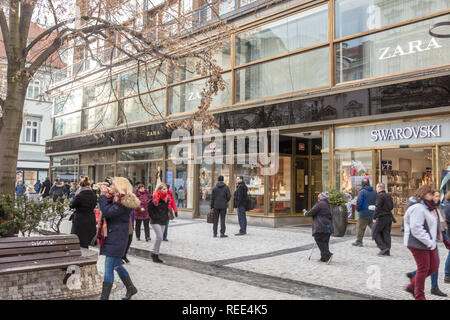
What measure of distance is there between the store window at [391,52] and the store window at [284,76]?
66 cm

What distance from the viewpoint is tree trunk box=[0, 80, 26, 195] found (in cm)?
648

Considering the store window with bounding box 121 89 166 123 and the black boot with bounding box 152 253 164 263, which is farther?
the store window with bounding box 121 89 166 123

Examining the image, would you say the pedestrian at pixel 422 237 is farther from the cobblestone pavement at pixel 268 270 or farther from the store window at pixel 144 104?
the store window at pixel 144 104

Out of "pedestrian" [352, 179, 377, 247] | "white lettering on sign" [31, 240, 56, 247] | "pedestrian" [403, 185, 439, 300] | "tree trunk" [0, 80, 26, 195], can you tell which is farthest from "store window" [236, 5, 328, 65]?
"white lettering on sign" [31, 240, 56, 247]

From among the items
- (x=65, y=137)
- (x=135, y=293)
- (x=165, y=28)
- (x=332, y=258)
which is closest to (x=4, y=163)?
(x=135, y=293)

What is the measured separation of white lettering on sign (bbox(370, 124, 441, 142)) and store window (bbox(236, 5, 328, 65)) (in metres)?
3.77

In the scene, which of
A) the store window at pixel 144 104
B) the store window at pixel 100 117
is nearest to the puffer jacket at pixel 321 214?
the store window at pixel 144 104

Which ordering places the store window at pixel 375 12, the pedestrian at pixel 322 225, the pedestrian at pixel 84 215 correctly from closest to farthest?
the pedestrian at pixel 84 215, the pedestrian at pixel 322 225, the store window at pixel 375 12

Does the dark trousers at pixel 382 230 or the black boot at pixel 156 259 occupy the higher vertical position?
the dark trousers at pixel 382 230

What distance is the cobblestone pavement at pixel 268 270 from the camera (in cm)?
595

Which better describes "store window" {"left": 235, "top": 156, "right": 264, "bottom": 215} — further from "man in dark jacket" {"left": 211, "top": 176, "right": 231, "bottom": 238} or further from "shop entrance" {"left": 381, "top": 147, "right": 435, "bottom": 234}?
"shop entrance" {"left": 381, "top": 147, "right": 435, "bottom": 234}

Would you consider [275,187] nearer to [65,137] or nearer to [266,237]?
[266,237]

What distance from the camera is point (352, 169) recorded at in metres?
12.6

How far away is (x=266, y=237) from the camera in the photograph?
1205cm
